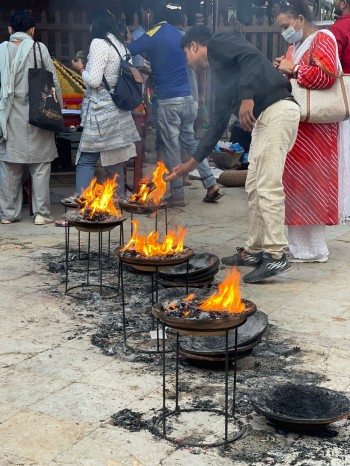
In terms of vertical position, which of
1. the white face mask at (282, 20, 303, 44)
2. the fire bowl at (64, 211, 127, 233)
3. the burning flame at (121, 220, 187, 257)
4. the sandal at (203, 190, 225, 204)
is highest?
the white face mask at (282, 20, 303, 44)

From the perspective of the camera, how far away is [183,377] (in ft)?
16.7

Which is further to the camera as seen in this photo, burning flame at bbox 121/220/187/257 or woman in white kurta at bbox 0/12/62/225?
woman in white kurta at bbox 0/12/62/225

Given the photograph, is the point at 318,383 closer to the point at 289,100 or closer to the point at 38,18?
the point at 289,100

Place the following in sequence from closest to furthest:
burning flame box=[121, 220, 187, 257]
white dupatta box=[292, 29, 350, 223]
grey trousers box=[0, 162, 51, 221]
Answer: burning flame box=[121, 220, 187, 257]
white dupatta box=[292, 29, 350, 223]
grey trousers box=[0, 162, 51, 221]

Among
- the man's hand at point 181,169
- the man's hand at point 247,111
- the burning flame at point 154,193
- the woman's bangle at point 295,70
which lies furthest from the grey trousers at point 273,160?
the burning flame at point 154,193

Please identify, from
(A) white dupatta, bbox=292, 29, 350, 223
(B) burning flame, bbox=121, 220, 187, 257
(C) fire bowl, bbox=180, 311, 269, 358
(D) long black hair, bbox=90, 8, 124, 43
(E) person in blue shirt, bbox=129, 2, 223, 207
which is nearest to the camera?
(C) fire bowl, bbox=180, 311, 269, 358

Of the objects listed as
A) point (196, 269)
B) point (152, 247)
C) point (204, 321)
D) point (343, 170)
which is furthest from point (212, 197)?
point (204, 321)

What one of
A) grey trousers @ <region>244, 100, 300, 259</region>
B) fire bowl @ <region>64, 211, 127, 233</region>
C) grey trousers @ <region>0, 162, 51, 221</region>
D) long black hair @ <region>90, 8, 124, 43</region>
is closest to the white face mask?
grey trousers @ <region>244, 100, 300, 259</region>

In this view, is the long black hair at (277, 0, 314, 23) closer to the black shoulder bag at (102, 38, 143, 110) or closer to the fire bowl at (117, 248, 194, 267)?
the black shoulder bag at (102, 38, 143, 110)

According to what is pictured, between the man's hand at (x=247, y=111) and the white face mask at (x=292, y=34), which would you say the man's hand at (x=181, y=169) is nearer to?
the man's hand at (x=247, y=111)

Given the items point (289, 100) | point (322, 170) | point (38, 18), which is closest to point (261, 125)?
point (289, 100)

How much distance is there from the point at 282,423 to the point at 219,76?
3.61 metres

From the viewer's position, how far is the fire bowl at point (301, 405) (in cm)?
426

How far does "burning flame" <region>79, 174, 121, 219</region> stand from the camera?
22.0 ft
